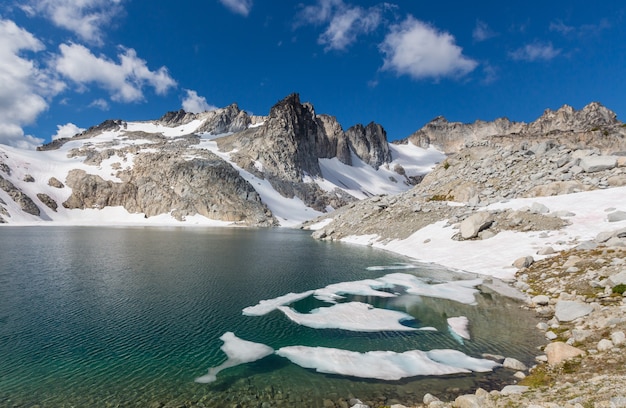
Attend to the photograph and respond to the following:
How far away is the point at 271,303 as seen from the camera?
27766 millimetres

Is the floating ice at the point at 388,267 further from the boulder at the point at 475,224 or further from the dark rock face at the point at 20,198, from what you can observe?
the dark rock face at the point at 20,198

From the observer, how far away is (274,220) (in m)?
179

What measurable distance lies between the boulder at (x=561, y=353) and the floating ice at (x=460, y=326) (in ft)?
14.9

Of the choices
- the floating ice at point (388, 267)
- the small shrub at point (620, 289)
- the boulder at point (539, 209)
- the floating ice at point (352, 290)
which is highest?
the boulder at point (539, 209)

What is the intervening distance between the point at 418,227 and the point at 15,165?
224792 millimetres

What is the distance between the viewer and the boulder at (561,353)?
16.0 metres

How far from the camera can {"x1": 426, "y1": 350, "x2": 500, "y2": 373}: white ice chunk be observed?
16.4m

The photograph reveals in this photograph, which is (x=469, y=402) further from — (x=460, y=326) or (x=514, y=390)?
(x=460, y=326)

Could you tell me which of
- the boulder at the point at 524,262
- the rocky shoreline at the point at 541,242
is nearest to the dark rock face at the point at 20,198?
the rocky shoreline at the point at 541,242

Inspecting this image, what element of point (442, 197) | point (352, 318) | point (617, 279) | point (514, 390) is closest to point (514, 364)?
point (514, 390)

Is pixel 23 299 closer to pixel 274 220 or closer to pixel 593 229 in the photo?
pixel 593 229

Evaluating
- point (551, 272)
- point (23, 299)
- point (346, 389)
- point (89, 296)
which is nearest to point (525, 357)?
point (346, 389)

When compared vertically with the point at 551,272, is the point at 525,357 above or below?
below

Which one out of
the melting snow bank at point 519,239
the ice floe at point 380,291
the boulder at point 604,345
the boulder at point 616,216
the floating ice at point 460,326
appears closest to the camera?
the boulder at point 604,345
